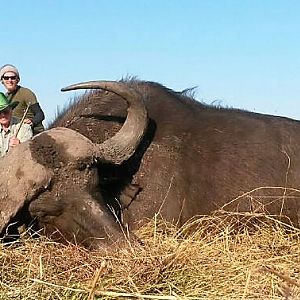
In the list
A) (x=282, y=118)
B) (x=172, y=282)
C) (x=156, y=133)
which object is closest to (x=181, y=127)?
(x=156, y=133)

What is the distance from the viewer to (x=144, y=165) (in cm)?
622

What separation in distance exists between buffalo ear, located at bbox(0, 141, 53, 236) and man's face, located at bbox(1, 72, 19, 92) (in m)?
2.79

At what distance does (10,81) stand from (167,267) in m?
4.46

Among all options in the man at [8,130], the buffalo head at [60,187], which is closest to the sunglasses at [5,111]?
the man at [8,130]

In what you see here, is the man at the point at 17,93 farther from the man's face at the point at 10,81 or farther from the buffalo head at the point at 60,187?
the buffalo head at the point at 60,187

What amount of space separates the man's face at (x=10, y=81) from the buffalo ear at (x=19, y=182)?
110 inches

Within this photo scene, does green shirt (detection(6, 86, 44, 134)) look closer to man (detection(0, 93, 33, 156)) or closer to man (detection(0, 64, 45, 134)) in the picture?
man (detection(0, 64, 45, 134))

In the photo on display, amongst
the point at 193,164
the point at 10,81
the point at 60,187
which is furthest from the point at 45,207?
the point at 10,81

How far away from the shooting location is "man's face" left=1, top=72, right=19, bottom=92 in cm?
823

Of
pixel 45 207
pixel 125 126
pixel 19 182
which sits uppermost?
pixel 125 126

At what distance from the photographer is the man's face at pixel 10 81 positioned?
8.23 m

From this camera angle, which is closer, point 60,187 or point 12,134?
point 60,187

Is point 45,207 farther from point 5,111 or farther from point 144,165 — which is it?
point 5,111

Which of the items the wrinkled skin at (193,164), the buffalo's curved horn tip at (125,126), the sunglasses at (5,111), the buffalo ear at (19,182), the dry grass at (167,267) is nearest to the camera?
the dry grass at (167,267)
